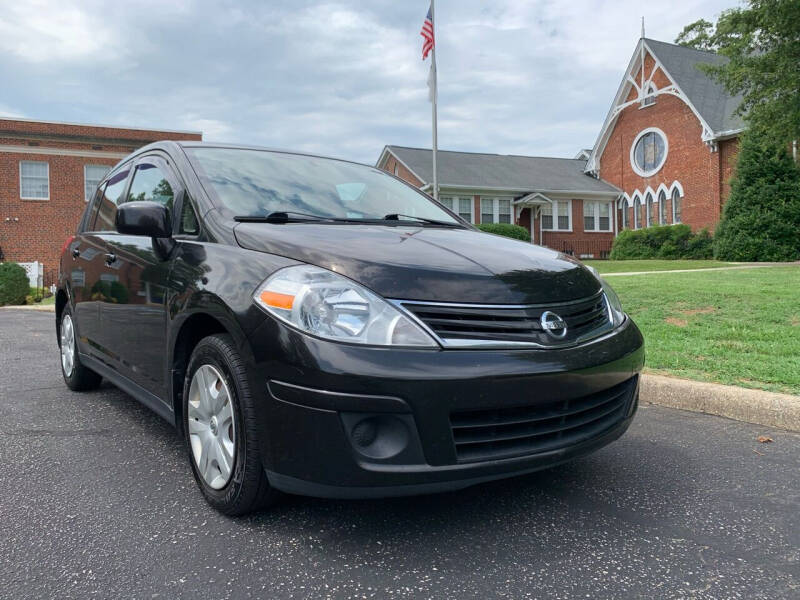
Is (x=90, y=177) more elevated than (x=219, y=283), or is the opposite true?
(x=90, y=177)

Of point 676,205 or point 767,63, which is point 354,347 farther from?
point 676,205

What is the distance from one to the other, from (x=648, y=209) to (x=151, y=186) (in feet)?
91.6

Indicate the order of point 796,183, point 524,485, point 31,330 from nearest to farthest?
point 524,485 < point 31,330 < point 796,183

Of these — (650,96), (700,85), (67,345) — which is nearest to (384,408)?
(67,345)

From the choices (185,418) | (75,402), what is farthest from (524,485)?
(75,402)

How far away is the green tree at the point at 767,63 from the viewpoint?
13875mm

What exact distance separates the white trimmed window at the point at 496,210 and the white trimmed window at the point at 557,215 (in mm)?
1971

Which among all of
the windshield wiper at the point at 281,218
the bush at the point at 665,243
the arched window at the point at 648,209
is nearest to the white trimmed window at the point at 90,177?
the bush at the point at 665,243

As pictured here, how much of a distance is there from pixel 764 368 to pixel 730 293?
139 inches

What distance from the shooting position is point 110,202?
4.28 metres

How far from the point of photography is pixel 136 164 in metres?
3.97

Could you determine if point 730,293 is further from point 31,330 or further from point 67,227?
point 67,227

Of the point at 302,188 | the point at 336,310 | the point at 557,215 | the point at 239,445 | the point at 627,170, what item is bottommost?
the point at 239,445

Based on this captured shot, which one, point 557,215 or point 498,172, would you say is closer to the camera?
point 557,215
